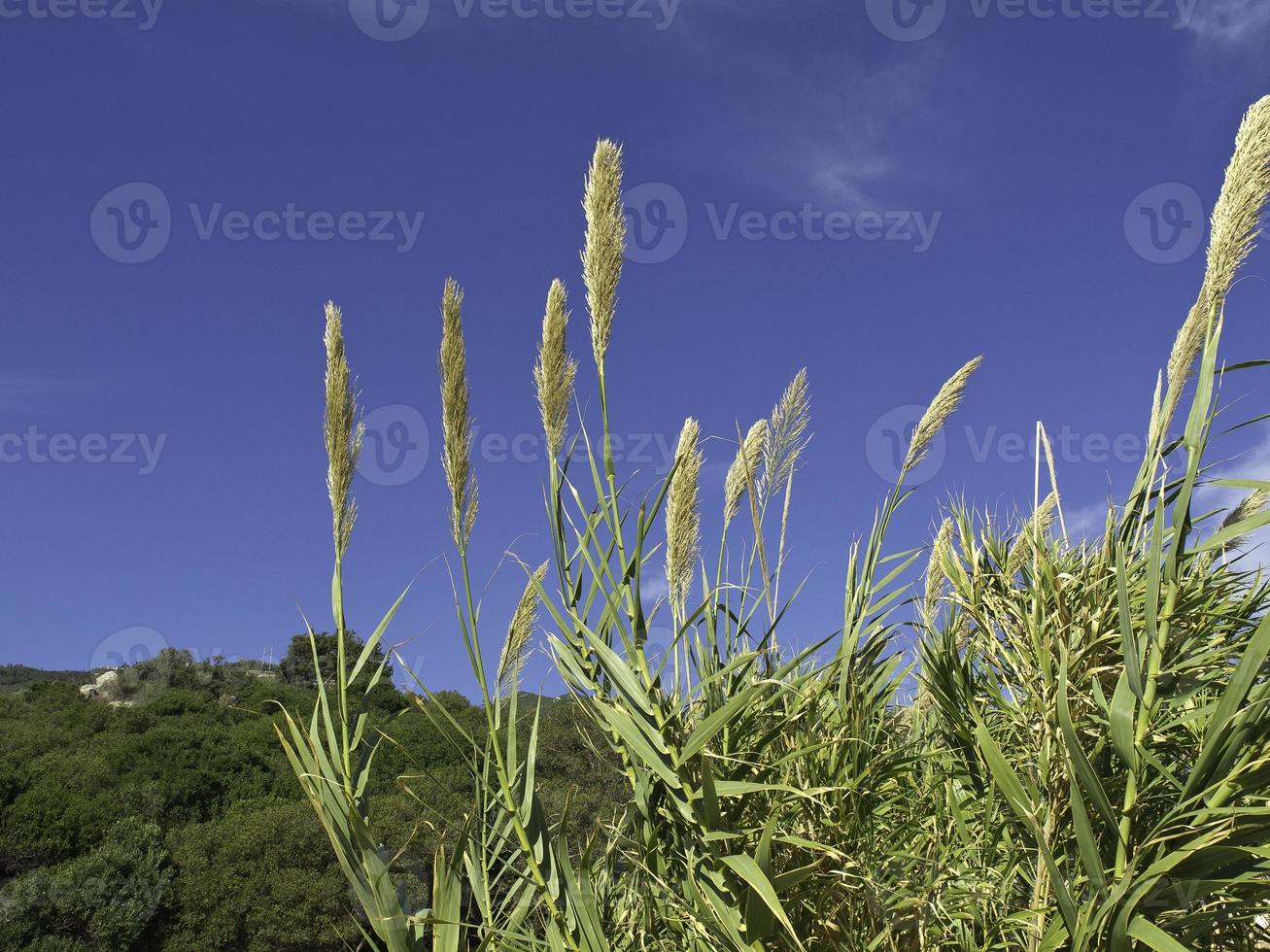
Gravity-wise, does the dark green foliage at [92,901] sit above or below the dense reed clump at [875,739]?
below

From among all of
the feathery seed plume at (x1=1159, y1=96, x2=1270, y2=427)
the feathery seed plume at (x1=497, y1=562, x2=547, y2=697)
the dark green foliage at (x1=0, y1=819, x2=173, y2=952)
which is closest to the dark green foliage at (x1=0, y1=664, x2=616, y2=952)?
the dark green foliage at (x1=0, y1=819, x2=173, y2=952)

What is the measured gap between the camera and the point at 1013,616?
2.43m

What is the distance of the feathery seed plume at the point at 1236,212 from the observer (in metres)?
1.91

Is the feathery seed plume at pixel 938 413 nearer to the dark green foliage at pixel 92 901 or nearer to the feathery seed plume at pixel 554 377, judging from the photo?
the feathery seed plume at pixel 554 377

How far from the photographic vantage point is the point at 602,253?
86.1 inches

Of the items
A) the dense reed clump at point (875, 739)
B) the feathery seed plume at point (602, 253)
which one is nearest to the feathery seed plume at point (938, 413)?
the dense reed clump at point (875, 739)

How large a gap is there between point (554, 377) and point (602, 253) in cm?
32

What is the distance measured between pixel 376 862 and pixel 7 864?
21862 millimetres

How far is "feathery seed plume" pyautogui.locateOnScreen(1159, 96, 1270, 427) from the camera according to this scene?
1.91m

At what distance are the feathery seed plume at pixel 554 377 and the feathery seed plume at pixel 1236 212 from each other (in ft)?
4.42

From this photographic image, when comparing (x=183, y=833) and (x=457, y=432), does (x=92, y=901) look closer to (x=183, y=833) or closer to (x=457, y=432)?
(x=183, y=833)

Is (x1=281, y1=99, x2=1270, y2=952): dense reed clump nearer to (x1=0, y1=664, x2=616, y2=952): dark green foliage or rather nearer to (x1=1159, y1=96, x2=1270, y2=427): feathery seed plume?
(x1=1159, y1=96, x2=1270, y2=427): feathery seed plume

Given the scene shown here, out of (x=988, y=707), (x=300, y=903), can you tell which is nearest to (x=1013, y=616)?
(x=988, y=707)

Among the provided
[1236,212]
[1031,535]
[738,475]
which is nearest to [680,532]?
[738,475]
